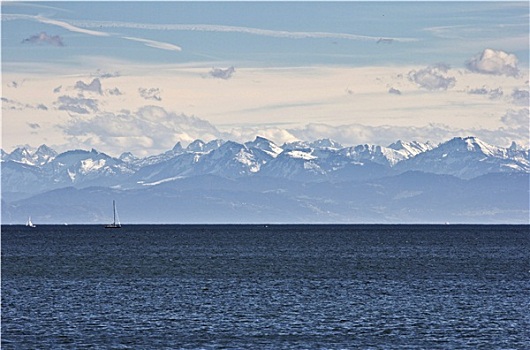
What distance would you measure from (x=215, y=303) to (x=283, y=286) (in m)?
18.8

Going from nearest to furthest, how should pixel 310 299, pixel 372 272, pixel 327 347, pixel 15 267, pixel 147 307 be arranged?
pixel 327 347 < pixel 147 307 < pixel 310 299 < pixel 372 272 < pixel 15 267

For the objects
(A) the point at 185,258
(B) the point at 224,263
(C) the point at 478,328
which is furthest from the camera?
(A) the point at 185,258

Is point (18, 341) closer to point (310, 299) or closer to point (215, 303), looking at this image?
point (215, 303)

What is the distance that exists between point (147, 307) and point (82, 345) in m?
20.1

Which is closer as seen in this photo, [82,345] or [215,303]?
[82,345]

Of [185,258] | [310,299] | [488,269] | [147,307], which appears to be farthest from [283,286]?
[185,258]

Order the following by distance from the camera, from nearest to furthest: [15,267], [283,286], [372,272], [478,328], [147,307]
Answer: [478,328] → [147,307] → [283,286] → [372,272] → [15,267]

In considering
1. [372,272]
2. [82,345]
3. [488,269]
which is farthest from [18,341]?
[488,269]

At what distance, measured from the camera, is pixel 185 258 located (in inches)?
6668

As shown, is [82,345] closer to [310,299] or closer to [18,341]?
[18,341]

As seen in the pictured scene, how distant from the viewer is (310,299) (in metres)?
94.9

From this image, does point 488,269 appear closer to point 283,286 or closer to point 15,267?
point 283,286

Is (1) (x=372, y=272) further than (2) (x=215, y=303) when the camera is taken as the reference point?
Yes

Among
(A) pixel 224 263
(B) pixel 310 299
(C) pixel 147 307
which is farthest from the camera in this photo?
(A) pixel 224 263
